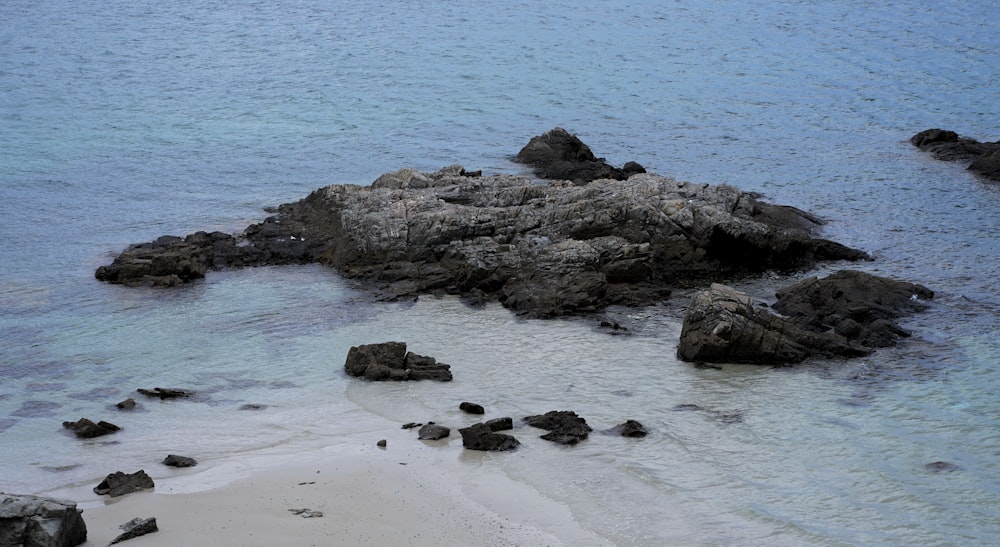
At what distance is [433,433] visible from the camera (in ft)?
38.0

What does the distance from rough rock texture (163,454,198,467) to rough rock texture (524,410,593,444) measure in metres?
3.47

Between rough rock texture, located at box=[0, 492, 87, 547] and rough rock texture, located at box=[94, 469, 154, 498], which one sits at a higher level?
rough rock texture, located at box=[0, 492, 87, 547]

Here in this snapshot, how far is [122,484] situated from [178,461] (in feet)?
2.47

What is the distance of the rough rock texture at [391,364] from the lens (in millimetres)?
13328

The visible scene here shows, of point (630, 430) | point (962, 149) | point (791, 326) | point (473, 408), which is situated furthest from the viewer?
point (962, 149)

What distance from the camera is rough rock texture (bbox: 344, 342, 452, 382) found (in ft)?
43.7

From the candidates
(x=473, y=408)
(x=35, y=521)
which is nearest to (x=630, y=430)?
(x=473, y=408)

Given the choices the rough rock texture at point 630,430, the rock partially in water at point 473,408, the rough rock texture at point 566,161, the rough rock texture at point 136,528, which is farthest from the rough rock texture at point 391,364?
the rough rock texture at point 566,161

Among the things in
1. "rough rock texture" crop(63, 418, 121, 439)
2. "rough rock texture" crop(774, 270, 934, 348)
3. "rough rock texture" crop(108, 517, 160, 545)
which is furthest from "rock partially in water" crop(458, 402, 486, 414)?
"rough rock texture" crop(774, 270, 934, 348)

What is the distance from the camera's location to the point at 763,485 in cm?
1066

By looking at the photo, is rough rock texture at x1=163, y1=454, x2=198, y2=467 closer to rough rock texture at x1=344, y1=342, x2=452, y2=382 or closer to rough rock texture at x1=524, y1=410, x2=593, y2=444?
rough rock texture at x1=344, y1=342, x2=452, y2=382

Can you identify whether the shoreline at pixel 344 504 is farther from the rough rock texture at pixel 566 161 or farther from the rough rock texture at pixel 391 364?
the rough rock texture at pixel 566 161

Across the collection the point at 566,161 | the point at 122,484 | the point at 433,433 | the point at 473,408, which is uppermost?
the point at 566,161

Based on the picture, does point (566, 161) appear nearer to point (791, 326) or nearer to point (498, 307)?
point (498, 307)
